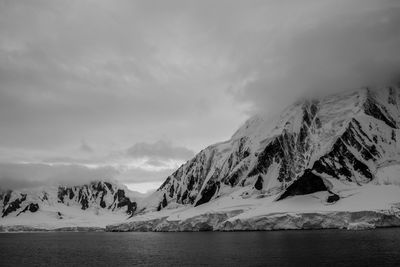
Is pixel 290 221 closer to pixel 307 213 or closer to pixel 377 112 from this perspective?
pixel 307 213

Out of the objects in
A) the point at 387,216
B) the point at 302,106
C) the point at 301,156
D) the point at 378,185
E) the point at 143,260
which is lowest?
the point at 143,260

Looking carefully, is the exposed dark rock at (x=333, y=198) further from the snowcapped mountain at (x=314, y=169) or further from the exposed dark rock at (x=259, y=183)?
the exposed dark rock at (x=259, y=183)

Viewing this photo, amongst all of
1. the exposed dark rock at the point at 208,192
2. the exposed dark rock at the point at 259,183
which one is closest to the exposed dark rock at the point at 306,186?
the exposed dark rock at the point at 259,183

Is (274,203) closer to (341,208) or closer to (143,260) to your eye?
(341,208)

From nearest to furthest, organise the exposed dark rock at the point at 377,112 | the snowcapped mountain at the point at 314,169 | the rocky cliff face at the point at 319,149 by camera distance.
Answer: the snowcapped mountain at the point at 314,169, the rocky cliff face at the point at 319,149, the exposed dark rock at the point at 377,112

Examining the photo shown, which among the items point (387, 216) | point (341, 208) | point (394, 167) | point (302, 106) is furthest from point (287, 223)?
point (302, 106)
